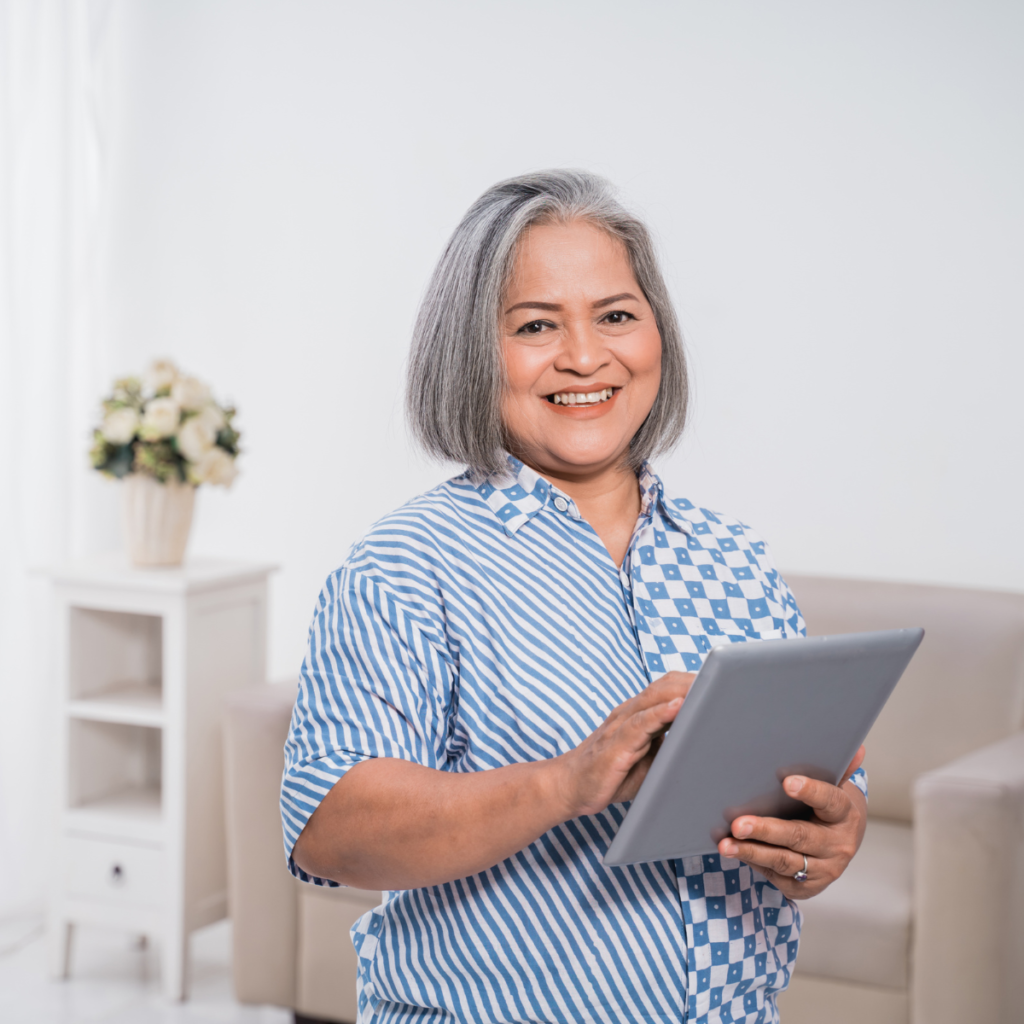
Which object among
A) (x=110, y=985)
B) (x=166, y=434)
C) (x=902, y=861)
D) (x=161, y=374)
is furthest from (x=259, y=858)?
(x=902, y=861)

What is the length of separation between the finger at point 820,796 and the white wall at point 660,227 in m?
1.62

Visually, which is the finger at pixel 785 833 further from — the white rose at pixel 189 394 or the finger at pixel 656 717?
the white rose at pixel 189 394

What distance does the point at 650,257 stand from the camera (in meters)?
1.08

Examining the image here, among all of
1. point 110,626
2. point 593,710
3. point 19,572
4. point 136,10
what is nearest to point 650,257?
point 593,710

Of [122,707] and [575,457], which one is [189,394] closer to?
[122,707]

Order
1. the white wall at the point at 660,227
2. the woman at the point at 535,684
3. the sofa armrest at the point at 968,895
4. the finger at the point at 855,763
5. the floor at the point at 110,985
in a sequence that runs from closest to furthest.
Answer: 1. the woman at the point at 535,684
2. the finger at the point at 855,763
3. the sofa armrest at the point at 968,895
4. the floor at the point at 110,985
5. the white wall at the point at 660,227

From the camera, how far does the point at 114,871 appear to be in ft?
8.21

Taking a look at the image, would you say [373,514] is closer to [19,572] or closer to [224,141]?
[19,572]

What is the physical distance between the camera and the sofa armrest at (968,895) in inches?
70.0

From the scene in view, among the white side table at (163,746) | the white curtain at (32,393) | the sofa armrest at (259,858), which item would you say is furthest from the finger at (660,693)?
the white curtain at (32,393)

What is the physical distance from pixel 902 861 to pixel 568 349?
1.46 m

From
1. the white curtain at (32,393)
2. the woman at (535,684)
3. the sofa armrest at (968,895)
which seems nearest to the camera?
the woman at (535,684)

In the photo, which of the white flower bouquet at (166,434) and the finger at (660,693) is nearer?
the finger at (660,693)

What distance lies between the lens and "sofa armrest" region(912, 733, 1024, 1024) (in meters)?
1.78
